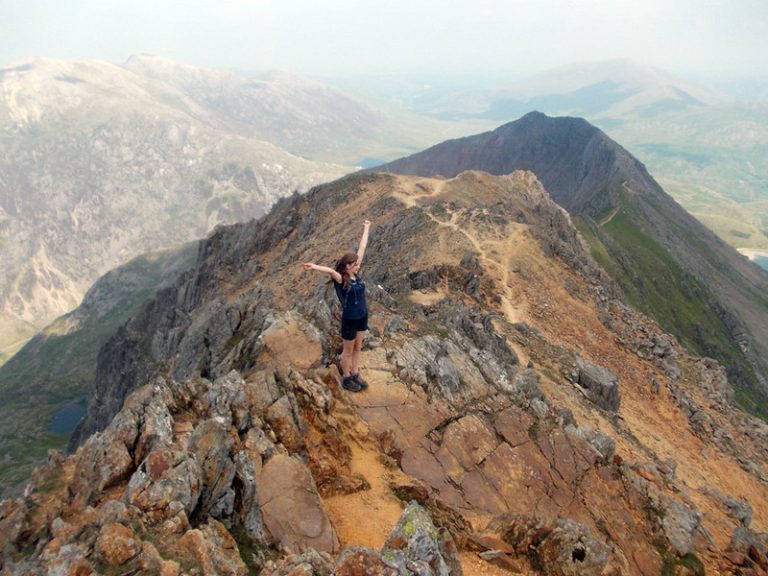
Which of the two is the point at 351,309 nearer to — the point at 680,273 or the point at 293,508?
the point at 293,508

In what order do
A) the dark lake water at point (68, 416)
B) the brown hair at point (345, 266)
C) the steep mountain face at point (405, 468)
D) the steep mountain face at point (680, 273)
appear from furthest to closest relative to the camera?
the dark lake water at point (68, 416)
the steep mountain face at point (680, 273)
the brown hair at point (345, 266)
the steep mountain face at point (405, 468)

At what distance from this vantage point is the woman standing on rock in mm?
17562

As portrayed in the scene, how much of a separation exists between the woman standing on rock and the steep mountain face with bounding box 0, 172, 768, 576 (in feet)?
1.94

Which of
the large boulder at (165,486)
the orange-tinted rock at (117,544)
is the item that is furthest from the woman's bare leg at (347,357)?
the orange-tinted rock at (117,544)

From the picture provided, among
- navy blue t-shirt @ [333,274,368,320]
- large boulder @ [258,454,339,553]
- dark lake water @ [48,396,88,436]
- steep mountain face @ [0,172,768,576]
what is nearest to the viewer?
steep mountain face @ [0,172,768,576]

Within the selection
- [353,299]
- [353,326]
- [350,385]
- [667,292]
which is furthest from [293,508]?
[667,292]

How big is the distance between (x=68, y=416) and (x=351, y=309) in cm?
19876

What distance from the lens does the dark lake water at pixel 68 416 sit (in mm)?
173125

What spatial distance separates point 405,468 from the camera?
682 inches

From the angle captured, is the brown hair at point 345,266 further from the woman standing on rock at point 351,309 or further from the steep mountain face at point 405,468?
the steep mountain face at point 405,468

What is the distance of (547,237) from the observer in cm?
6362

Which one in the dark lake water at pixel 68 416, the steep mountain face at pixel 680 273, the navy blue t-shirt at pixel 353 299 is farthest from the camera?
the dark lake water at pixel 68 416

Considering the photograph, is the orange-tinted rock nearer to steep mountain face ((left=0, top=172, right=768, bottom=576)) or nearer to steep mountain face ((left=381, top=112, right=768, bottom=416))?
steep mountain face ((left=0, top=172, right=768, bottom=576))

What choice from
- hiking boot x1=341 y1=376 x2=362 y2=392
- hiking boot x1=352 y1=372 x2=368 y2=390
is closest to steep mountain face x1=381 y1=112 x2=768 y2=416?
Answer: hiking boot x1=352 y1=372 x2=368 y2=390
